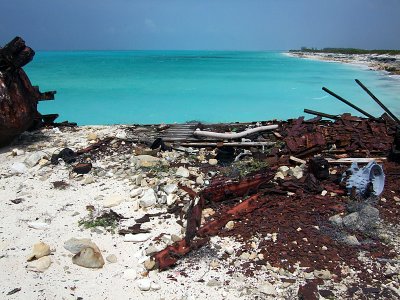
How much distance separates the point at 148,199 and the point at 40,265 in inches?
66.6

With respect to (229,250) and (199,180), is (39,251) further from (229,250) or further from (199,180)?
(199,180)

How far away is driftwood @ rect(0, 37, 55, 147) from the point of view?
6.91 m

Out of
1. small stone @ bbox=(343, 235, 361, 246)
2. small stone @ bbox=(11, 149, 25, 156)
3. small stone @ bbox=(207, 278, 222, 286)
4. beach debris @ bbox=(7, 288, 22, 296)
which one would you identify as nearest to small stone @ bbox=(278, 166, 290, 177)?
small stone @ bbox=(343, 235, 361, 246)

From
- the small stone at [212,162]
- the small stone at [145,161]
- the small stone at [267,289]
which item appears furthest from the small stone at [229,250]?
the small stone at [145,161]

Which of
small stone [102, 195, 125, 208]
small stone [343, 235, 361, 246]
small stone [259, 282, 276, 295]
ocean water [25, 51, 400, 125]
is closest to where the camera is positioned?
small stone [259, 282, 276, 295]

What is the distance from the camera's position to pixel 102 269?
12.3ft

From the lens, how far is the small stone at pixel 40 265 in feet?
12.1

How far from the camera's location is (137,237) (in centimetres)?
424

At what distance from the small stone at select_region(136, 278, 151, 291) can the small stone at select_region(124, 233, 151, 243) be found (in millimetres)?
707

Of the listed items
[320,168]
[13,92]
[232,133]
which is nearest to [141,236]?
[320,168]

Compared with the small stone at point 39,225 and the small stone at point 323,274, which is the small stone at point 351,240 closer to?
the small stone at point 323,274

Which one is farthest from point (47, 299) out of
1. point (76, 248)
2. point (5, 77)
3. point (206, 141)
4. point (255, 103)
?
point (255, 103)

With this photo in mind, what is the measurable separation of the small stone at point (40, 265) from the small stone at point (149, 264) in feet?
3.50

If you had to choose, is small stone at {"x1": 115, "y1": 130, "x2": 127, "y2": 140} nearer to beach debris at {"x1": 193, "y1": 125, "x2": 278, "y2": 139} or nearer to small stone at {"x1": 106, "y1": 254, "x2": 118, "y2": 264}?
beach debris at {"x1": 193, "y1": 125, "x2": 278, "y2": 139}
